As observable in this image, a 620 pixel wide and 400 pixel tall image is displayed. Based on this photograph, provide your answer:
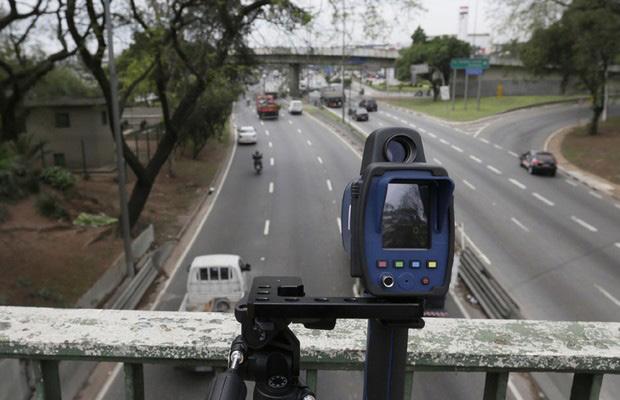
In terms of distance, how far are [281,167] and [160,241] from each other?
51.1 feet

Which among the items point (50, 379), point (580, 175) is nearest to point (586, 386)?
point (50, 379)

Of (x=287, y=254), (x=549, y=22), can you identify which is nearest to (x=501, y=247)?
(x=287, y=254)

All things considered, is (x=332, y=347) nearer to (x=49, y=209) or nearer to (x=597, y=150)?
(x=49, y=209)

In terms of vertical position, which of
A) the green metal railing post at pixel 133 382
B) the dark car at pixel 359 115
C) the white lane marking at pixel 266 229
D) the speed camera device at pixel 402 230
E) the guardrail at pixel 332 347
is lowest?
the white lane marking at pixel 266 229

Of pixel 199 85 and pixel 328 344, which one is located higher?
pixel 199 85

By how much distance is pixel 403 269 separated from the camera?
1.41 metres

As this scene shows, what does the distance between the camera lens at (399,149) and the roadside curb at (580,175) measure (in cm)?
2775

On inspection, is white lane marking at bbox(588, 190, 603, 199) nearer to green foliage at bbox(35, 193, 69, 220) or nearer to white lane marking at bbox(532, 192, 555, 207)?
white lane marking at bbox(532, 192, 555, 207)

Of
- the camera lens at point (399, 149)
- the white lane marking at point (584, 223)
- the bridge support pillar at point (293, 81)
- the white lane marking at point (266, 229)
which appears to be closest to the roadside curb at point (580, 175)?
the white lane marking at point (584, 223)

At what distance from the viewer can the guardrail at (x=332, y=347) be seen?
5.79 ft

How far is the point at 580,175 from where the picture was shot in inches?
1171

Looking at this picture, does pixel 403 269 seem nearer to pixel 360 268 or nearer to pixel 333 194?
pixel 360 268

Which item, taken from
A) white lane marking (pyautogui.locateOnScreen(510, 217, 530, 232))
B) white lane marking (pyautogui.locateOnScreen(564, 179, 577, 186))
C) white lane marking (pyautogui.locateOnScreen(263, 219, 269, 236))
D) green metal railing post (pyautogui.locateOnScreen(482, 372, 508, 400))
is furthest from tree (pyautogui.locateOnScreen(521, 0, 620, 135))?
green metal railing post (pyautogui.locateOnScreen(482, 372, 508, 400))

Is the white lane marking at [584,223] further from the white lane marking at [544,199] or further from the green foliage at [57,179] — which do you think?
the green foliage at [57,179]
